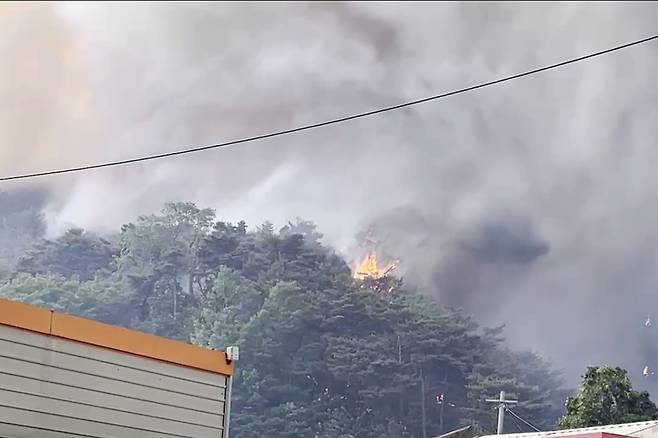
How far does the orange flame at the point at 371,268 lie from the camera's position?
98688 millimetres

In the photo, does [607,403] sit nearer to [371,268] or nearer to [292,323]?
[292,323]

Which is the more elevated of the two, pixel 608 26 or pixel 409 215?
pixel 608 26

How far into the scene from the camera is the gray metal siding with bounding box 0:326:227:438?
29.2 feet

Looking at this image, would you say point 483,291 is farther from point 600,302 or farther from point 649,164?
point 649,164

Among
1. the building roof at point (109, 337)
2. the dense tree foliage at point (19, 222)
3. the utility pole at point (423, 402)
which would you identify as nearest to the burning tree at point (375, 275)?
the utility pole at point (423, 402)

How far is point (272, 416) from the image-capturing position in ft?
226

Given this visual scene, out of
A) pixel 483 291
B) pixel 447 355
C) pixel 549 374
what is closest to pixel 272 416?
pixel 447 355

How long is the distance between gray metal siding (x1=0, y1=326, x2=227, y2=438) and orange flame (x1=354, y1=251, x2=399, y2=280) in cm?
8616

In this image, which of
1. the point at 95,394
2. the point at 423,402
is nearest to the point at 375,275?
the point at 423,402

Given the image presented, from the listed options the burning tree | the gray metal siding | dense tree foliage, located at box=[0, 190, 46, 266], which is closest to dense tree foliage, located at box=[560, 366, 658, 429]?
the gray metal siding

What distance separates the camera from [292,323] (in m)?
82.1

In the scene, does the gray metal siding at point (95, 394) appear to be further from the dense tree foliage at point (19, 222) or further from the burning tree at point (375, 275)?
the dense tree foliage at point (19, 222)

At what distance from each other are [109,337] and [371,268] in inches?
3621

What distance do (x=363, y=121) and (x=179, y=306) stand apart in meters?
48.1
